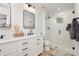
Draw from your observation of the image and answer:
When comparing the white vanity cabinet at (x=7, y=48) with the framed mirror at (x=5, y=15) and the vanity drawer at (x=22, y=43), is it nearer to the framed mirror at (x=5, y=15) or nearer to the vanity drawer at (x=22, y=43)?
the vanity drawer at (x=22, y=43)

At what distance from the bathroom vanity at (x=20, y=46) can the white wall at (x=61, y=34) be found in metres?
0.33

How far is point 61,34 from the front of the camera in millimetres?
2250

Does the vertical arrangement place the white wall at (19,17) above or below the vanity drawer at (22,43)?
above

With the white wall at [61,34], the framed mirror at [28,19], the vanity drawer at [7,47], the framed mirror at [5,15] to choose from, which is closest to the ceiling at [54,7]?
the white wall at [61,34]

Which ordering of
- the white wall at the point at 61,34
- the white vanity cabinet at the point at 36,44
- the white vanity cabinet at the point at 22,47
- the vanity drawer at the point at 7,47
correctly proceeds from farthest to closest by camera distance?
1. the white vanity cabinet at the point at 36,44
2. the white wall at the point at 61,34
3. the white vanity cabinet at the point at 22,47
4. the vanity drawer at the point at 7,47

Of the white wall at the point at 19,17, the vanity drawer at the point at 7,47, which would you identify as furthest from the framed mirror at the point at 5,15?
the vanity drawer at the point at 7,47

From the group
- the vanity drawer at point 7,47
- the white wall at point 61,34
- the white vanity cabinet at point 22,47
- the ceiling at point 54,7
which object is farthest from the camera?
the white wall at point 61,34

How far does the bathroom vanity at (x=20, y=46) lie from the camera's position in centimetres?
149

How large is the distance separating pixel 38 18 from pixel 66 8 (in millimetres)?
636

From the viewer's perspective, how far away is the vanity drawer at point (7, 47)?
144 cm

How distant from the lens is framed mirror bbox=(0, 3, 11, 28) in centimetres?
191

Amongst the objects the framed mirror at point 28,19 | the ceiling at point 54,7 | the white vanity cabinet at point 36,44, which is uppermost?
the ceiling at point 54,7

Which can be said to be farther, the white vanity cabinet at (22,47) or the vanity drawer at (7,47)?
the white vanity cabinet at (22,47)

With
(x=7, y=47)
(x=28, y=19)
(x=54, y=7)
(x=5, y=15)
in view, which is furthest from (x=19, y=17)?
(x=7, y=47)
